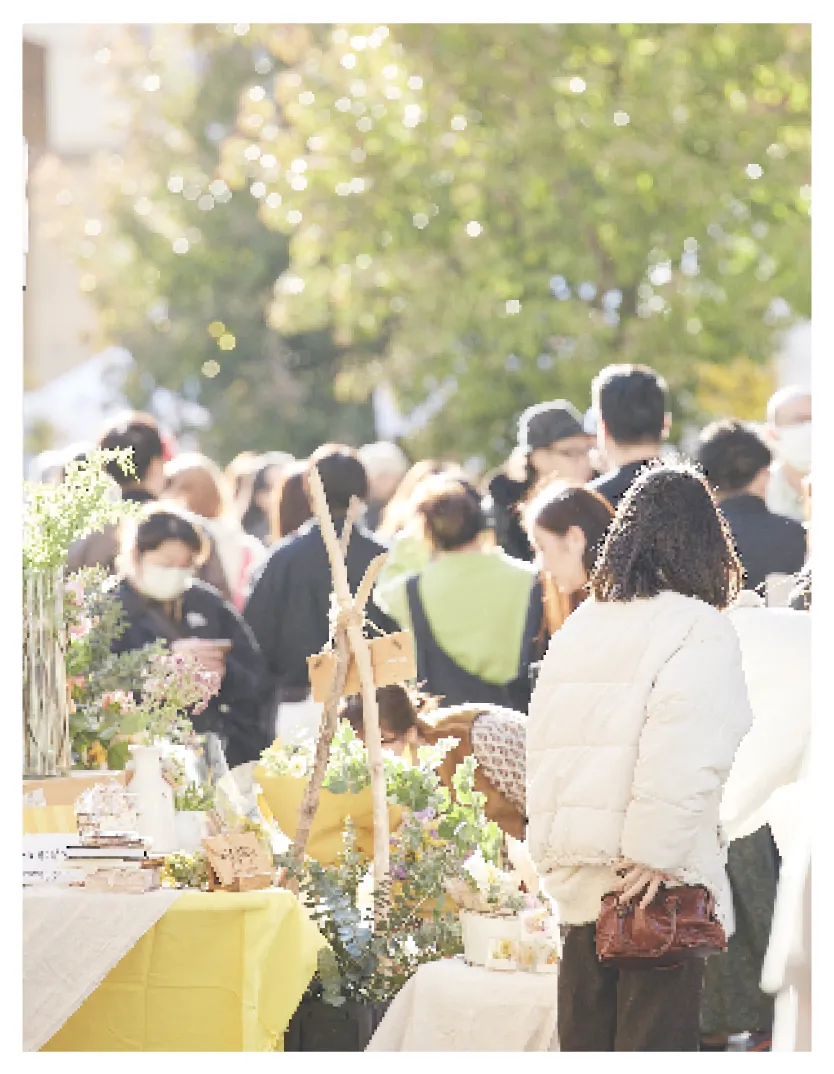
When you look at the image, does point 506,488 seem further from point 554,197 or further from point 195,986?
point 554,197

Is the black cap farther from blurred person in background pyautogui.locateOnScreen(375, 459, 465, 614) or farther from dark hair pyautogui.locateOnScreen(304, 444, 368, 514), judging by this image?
dark hair pyautogui.locateOnScreen(304, 444, 368, 514)

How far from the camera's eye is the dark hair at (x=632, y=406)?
213 inches

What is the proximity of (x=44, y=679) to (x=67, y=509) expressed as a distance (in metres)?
0.38

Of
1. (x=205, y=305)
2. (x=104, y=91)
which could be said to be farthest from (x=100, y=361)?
(x=104, y=91)

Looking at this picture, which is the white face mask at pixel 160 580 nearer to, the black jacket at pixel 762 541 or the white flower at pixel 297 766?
the white flower at pixel 297 766

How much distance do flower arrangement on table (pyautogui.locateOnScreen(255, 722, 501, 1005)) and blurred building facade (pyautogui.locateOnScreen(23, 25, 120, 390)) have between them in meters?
15.0

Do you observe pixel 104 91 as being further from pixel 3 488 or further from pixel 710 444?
pixel 3 488

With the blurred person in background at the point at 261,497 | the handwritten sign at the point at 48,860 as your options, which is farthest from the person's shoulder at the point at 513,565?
the blurred person in background at the point at 261,497

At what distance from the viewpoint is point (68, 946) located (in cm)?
385

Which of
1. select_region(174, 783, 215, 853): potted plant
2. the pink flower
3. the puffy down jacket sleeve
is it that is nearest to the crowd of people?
the puffy down jacket sleeve

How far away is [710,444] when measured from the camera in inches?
219

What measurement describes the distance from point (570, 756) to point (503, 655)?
2.19 metres

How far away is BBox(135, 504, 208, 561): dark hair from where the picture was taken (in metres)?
5.55

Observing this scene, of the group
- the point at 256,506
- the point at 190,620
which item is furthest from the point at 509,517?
the point at 256,506
